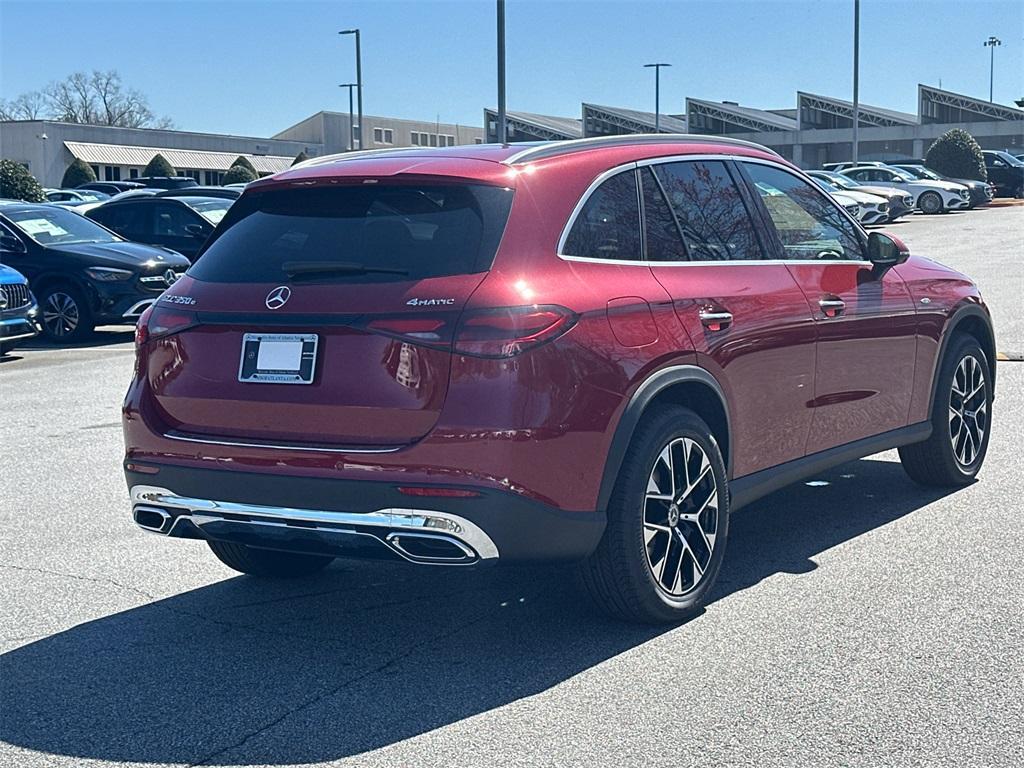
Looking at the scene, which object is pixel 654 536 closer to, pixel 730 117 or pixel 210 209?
pixel 210 209

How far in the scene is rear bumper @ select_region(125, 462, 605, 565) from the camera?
4.48 meters

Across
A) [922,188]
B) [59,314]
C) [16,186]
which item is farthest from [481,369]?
[922,188]

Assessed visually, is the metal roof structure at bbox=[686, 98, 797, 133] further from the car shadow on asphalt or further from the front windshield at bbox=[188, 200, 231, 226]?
the car shadow on asphalt

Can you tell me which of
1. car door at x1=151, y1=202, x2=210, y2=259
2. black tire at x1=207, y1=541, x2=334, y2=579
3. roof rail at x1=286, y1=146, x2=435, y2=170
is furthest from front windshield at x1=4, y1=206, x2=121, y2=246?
roof rail at x1=286, y1=146, x2=435, y2=170

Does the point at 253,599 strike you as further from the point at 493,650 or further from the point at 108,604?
the point at 493,650

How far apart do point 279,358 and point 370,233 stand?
539mm

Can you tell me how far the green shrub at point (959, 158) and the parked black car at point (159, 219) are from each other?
40.5m

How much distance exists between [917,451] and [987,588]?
182 centimetres

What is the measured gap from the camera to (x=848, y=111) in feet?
293

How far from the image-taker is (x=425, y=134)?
8831cm

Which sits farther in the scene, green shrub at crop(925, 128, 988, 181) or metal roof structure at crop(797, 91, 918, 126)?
metal roof structure at crop(797, 91, 918, 126)

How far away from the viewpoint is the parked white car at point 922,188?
44750mm

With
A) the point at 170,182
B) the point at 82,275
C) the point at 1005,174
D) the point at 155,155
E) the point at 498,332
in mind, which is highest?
the point at 155,155

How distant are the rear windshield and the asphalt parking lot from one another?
4.48 ft
